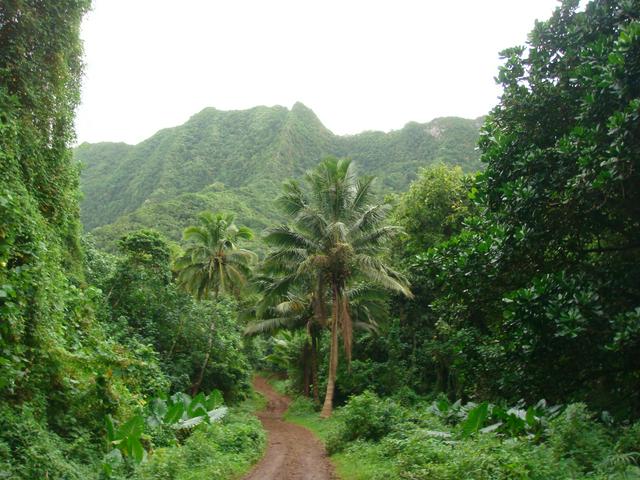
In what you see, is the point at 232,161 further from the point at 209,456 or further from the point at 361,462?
the point at 361,462

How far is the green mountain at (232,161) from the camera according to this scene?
5775 cm

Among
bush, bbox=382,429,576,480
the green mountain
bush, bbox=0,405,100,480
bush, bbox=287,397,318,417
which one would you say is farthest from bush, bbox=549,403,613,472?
the green mountain

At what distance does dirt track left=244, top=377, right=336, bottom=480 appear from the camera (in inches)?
379

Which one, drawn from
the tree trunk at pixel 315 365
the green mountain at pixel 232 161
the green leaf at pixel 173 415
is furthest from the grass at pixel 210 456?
the green mountain at pixel 232 161

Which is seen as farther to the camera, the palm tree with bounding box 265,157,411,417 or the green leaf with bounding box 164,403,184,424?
the palm tree with bounding box 265,157,411,417

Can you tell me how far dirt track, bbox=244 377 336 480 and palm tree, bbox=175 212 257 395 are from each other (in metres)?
8.40

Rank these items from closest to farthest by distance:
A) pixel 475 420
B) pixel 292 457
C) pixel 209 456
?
pixel 475 420, pixel 209 456, pixel 292 457

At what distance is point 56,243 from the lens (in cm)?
934

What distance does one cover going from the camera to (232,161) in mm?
86250

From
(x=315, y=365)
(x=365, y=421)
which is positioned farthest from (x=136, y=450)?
(x=315, y=365)

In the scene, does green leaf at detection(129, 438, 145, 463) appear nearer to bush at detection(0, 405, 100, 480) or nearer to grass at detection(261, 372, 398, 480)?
bush at detection(0, 405, 100, 480)

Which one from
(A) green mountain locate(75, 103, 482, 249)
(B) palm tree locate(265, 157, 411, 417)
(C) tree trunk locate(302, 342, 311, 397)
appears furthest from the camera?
(A) green mountain locate(75, 103, 482, 249)

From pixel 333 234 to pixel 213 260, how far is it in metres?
8.92

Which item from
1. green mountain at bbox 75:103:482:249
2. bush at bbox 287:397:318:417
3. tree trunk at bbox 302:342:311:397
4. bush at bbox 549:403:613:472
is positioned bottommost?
bush at bbox 287:397:318:417
